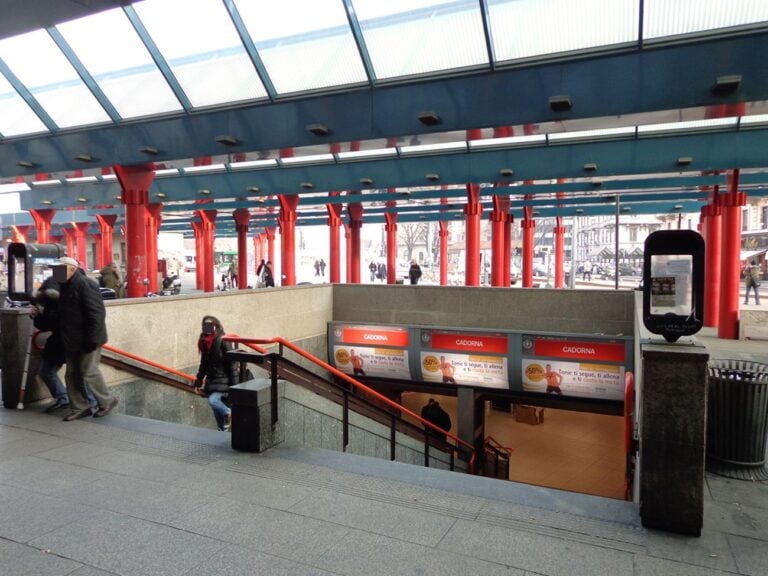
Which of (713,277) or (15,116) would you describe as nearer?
(15,116)

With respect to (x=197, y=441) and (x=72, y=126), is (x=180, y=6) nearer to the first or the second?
(x=72, y=126)

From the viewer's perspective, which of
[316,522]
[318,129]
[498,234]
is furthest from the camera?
[498,234]

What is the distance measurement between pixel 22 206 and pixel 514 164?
Answer: 2297cm

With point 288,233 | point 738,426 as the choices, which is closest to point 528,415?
point 288,233

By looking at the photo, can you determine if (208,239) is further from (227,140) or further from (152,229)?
(227,140)

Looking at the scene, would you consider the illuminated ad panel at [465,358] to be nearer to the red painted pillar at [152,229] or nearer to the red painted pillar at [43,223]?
the red painted pillar at [152,229]

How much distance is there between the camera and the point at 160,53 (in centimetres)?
1017

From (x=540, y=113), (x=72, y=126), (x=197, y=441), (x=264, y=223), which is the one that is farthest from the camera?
(x=264, y=223)

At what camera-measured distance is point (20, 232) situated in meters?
39.9

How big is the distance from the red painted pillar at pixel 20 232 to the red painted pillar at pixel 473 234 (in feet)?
109

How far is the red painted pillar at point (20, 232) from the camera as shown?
3809 cm

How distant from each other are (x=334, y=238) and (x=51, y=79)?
666 inches

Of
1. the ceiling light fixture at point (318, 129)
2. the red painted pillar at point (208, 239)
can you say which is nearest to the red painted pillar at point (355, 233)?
the red painted pillar at point (208, 239)

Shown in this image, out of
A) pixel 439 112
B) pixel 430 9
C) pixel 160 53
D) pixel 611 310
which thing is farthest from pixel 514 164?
pixel 160 53
